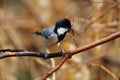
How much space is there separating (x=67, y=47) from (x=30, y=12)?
0.89 metres

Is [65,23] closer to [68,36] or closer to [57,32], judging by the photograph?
A: [57,32]

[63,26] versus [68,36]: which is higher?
[63,26]

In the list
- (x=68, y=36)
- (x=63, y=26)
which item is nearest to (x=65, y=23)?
(x=63, y=26)

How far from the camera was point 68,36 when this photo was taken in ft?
4.63

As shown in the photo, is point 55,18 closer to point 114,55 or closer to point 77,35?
point 114,55

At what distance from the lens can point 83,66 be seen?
7.38 feet

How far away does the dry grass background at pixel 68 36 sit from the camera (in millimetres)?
2038

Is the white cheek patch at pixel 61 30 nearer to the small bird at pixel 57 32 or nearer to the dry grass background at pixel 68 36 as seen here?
the small bird at pixel 57 32

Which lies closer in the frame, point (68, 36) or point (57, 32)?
point (57, 32)

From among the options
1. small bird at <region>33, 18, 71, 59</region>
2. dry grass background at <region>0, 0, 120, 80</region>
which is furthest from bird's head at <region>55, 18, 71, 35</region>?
dry grass background at <region>0, 0, 120, 80</region>

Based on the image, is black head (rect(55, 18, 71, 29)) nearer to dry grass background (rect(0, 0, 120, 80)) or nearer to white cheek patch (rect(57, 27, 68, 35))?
white cheek patch (rect(57, 27, 68, 35))

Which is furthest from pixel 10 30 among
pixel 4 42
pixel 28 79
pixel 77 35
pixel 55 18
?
pixel 77 35

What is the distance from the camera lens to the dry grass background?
2038 millimetres

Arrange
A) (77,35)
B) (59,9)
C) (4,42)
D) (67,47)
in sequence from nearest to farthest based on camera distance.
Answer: (77,35) < (67,47) < (4,42) < (59,9)
